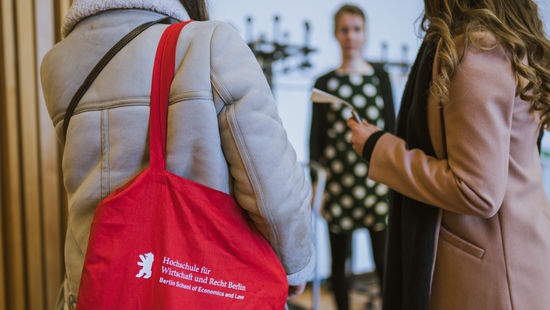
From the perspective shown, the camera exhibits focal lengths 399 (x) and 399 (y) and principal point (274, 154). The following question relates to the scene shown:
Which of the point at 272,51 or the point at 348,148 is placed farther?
the point at 272,51

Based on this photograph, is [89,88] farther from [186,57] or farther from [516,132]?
[516,132]

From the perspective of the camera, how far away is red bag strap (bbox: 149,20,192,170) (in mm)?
671

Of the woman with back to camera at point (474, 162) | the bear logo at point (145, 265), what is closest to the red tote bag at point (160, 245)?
the bear logo at point (145, 265)

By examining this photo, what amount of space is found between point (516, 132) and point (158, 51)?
762 millimetres

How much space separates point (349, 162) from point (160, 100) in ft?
4.89

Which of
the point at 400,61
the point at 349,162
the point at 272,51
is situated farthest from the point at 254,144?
the point at 400,61

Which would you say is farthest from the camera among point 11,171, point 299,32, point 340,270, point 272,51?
point 299,32

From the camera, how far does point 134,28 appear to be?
2.40 ft

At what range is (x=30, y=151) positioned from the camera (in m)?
1.44

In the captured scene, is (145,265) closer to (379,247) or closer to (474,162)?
(474,162)

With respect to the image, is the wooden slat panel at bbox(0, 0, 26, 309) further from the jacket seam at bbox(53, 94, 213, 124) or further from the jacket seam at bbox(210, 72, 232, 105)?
the jacket seam at bbox(210, 72, 232, 105)

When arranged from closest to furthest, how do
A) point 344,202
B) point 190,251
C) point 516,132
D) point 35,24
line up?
point 190,251
point 516,132
point 35,24
point 344,202

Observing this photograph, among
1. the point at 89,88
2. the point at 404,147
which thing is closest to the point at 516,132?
the point at 404,147

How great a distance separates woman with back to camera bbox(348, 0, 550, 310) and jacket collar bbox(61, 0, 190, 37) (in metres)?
0.56
